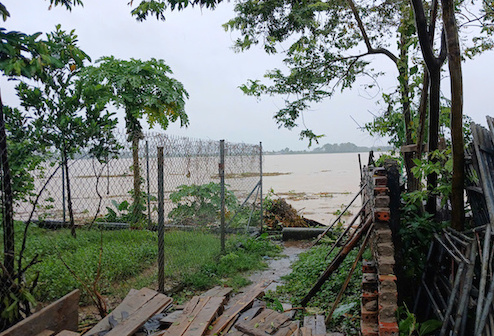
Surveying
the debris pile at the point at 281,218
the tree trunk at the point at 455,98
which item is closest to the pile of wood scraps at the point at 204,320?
the tree trunk at the point at 455,98

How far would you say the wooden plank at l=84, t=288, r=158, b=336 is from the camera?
3626 millimetres

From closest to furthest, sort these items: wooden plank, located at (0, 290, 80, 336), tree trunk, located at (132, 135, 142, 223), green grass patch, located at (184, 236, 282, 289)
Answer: wooden plank, located at (0, 290, 80, 336) → green grass patch, located at (184, 236, 282, 289) → tree trunk, located at (132, 135, 142, 223)

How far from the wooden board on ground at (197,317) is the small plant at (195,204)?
287cm

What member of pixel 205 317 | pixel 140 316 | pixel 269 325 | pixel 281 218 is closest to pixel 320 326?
pixel 269 325

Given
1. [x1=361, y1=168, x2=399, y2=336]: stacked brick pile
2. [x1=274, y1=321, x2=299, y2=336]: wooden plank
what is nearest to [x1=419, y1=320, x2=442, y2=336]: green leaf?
[x1=361, y1=168, x2=399, y2=336]: stacked brick pile

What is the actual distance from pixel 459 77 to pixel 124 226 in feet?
22.8

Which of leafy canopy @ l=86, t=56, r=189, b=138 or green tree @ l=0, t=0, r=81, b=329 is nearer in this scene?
green tree @ l=0, t=0, r=81, b=329

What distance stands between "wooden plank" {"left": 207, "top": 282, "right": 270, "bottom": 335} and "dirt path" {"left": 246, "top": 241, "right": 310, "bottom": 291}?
0.72m

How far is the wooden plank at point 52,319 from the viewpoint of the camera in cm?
308

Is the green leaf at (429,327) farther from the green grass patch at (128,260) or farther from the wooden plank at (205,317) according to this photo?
the green grass patch at (128,260)

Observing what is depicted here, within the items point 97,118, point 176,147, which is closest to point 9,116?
point 97,118

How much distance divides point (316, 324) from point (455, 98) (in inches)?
117

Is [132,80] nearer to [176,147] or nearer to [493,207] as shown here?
[176,147]

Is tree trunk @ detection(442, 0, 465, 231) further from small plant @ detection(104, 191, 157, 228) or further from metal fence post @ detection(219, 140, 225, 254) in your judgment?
small plant @ detection(104, 191, 157, 228)
